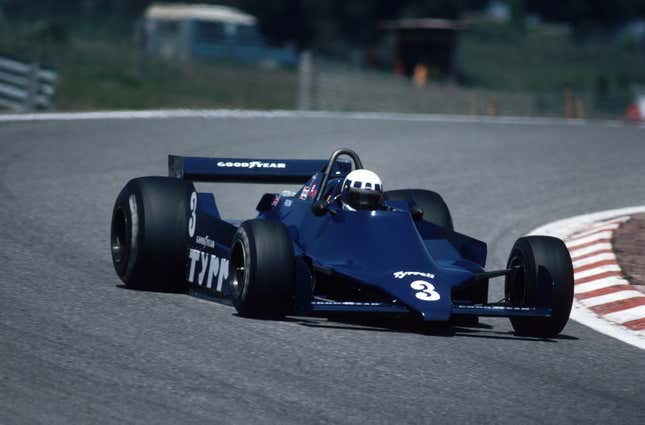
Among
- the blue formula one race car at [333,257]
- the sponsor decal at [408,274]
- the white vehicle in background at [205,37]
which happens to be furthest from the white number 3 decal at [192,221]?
the white vehicle in background at [205,37]

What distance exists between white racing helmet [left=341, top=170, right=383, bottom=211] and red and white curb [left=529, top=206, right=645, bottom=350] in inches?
64.3

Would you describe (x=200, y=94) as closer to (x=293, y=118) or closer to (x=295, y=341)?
(x=293, y=118)

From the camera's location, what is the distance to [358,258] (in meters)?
7.96

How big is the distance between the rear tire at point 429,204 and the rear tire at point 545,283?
147cm

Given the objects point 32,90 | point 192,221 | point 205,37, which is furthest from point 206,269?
point 205,37

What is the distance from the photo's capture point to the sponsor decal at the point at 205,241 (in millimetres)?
8680

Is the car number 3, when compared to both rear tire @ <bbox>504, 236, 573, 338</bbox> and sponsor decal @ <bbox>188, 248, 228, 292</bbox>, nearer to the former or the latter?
rear tire @ <bbox>504, 236, 573, 338</bbox>

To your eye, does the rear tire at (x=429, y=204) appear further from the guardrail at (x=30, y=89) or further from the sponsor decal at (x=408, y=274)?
the guardrail at (x=30, y=89)

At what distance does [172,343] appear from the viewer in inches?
274

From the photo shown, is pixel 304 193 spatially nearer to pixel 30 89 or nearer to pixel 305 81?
pixel 30 89

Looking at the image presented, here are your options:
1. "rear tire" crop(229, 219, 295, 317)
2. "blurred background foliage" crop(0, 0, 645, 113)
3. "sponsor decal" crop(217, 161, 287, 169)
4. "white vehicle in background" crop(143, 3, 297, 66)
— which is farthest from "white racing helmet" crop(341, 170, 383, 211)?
"white vehicle in background" crop(143, 3, 297, 66)

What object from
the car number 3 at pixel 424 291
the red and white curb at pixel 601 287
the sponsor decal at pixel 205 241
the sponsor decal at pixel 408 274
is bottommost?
the red and white curb at pixel 601 287

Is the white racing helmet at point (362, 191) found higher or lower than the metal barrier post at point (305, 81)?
higher

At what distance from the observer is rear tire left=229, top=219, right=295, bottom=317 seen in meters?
7.59
